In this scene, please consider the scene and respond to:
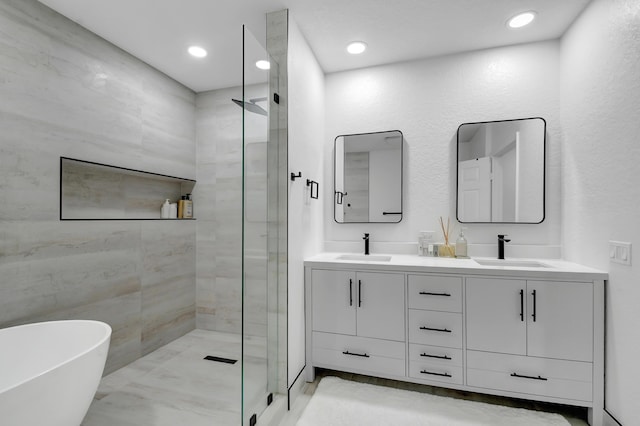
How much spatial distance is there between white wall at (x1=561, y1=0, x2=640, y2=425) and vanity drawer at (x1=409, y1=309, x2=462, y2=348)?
0.79m

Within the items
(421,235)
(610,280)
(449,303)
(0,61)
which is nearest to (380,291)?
(449,303)

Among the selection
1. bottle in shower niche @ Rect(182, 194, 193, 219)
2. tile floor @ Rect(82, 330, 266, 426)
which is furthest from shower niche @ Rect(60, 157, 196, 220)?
tile floor @ Rect(82, 330, 266, 426)

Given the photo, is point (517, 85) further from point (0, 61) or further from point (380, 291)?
point (0, 61)

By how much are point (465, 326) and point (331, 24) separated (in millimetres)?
2270

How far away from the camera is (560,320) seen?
1.77 meters

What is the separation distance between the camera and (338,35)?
7.37ft

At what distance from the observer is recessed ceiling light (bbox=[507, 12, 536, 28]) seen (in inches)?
80.3

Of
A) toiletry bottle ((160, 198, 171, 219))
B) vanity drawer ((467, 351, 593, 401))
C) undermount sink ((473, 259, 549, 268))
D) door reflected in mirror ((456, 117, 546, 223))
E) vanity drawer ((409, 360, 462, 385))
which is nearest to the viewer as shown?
vanity drawer ((467, 351, 593, 401))

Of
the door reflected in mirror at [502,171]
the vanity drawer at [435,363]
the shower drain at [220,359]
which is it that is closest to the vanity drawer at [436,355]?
the vanity drawer at [435,363]

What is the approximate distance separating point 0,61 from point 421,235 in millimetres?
3024

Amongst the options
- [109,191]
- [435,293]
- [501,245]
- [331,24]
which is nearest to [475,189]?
[501,245]

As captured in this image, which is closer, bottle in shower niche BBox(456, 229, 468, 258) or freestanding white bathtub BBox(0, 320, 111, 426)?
freestanding white bathtub BBox(0, 320, 111, 426)

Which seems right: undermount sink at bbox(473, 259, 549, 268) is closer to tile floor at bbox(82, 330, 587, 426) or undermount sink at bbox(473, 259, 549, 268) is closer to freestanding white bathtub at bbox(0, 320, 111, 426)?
tile floor at bbox(82, 330, 587, 426)

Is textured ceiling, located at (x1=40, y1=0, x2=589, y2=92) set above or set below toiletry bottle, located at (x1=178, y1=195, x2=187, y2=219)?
above
